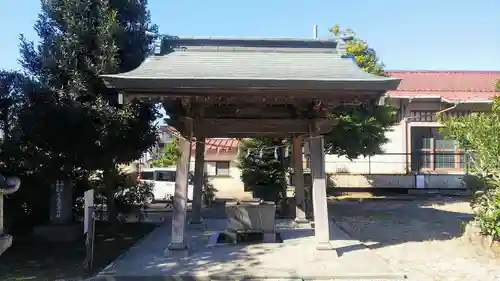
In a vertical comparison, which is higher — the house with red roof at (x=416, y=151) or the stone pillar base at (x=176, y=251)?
the house with red roof at (x=416, y=151)

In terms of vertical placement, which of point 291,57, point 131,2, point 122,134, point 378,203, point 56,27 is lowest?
point 378,203

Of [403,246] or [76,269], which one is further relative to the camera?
[403,246]

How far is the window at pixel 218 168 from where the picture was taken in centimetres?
2594

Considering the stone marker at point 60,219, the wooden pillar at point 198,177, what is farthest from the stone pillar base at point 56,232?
the wooden pillar at point 198,177

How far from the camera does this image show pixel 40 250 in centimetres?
948

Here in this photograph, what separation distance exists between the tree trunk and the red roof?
50.0 feet

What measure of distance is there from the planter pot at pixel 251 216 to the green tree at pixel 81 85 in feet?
9.26

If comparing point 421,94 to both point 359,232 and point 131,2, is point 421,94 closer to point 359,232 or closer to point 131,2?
point 359,232

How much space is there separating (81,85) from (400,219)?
10312mm

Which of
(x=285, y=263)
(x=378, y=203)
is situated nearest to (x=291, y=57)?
(x=285, y=263)

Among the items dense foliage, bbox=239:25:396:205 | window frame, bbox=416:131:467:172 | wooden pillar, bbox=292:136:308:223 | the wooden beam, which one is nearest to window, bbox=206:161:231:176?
dense foliage, bbox=239:25:396:205

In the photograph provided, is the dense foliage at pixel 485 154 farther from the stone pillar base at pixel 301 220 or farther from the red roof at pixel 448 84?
the red roof at pixel 448 84

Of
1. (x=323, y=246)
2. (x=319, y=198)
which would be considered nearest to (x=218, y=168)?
(x=319, y=198)

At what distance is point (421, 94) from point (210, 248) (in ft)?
57.3
